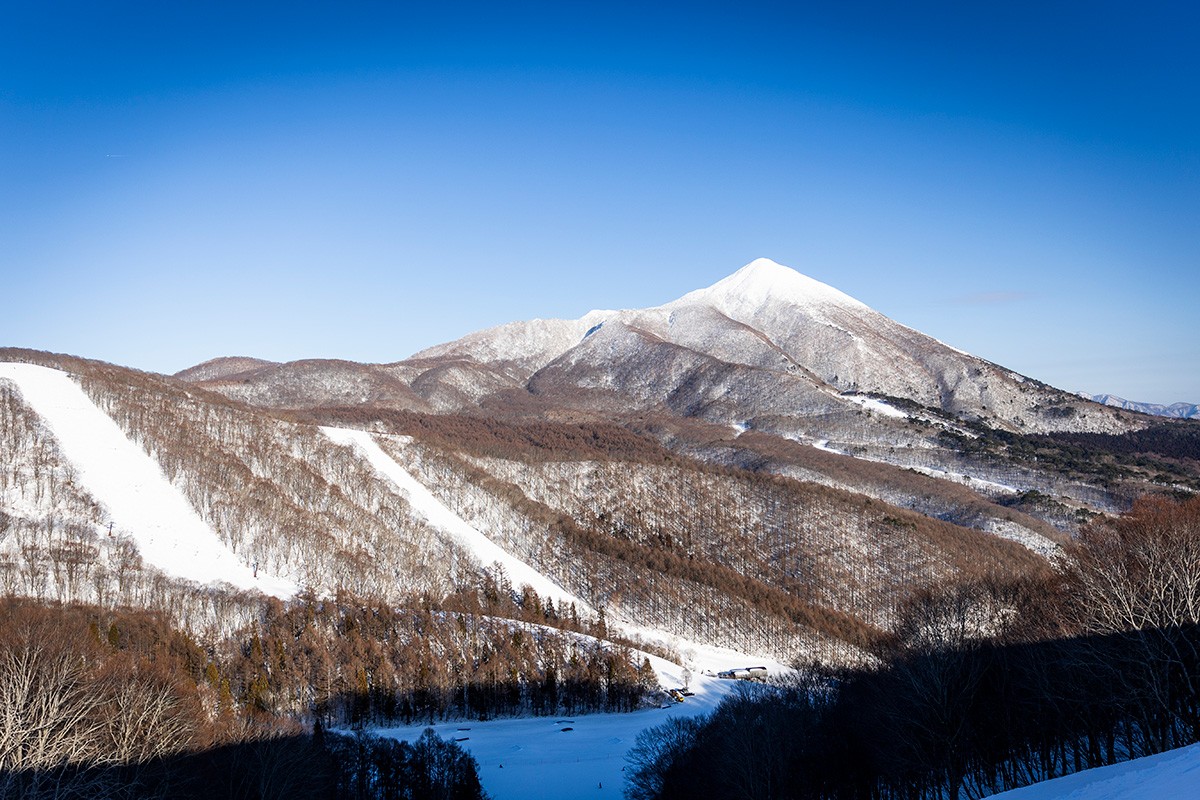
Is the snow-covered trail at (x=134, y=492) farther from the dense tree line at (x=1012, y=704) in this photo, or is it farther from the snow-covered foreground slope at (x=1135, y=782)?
the snow-covered foreground slope at (x=1135, y=782)

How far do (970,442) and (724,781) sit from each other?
152 m

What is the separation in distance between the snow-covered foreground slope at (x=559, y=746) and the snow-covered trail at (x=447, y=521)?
27.3 metres

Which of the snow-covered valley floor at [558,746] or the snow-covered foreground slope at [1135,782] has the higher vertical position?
the snow-covered foreground slope at [1135,782]

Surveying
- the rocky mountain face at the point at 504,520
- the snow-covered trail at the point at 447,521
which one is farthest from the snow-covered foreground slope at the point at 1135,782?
the snow-covered trail at the point at 447,521

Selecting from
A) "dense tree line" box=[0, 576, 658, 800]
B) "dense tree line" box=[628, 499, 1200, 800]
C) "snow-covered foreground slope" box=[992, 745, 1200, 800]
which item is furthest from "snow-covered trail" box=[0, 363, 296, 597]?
"snow-covered foreground slope" box=[992, 745, 1200, 800]

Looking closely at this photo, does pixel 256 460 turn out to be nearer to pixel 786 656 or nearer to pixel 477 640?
pixel 477 640

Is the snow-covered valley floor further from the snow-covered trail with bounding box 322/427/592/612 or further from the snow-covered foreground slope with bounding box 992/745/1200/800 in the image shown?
the snow-covered foreground slope with bounding box 992/745/1200/800

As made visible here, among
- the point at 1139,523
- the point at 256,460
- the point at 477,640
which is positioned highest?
the point at 256,460

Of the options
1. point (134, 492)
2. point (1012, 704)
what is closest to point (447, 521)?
point (134, 492)

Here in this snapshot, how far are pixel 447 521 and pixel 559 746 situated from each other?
5530cm

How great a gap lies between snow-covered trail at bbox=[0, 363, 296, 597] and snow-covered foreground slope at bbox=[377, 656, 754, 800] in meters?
31.6

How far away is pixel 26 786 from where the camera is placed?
27.4 m

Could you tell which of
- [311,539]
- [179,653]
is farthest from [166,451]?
[179,653]

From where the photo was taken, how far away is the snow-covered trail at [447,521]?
304ft
